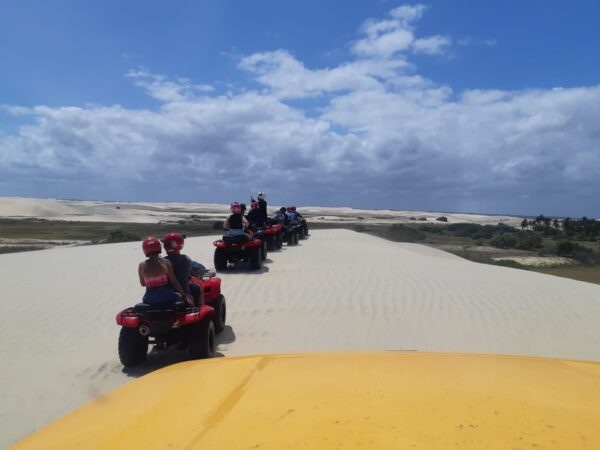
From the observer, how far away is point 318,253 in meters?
17.7

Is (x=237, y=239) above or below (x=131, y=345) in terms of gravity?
above

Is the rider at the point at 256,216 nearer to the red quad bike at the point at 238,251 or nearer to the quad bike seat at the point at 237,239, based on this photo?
the red quad bike at the point at 238,251

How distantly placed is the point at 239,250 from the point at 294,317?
4302 millimetres

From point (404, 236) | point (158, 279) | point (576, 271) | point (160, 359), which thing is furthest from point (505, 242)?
point (158, 279)

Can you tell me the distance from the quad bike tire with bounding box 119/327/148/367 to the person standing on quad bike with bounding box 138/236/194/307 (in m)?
0.42

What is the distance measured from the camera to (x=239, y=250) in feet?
40.8

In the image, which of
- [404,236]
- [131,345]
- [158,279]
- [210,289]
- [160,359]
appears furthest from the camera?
[404,236]

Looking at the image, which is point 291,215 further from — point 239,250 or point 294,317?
point 294,317

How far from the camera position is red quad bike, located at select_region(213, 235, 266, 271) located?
12320mm

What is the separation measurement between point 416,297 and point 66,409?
681cm

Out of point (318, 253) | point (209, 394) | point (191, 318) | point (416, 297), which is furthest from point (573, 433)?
point (318, 253)

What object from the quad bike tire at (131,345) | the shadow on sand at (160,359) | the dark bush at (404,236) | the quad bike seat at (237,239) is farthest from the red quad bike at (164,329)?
the dark bush at (404,236)

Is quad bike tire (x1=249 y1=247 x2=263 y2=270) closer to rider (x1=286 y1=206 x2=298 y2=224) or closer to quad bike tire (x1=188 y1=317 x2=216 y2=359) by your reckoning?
quad bike tire (x1=188 y1=317 x2=216 y2=359)

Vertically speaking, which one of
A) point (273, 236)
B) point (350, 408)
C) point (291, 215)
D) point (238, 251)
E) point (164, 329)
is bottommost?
point (164, 329)
